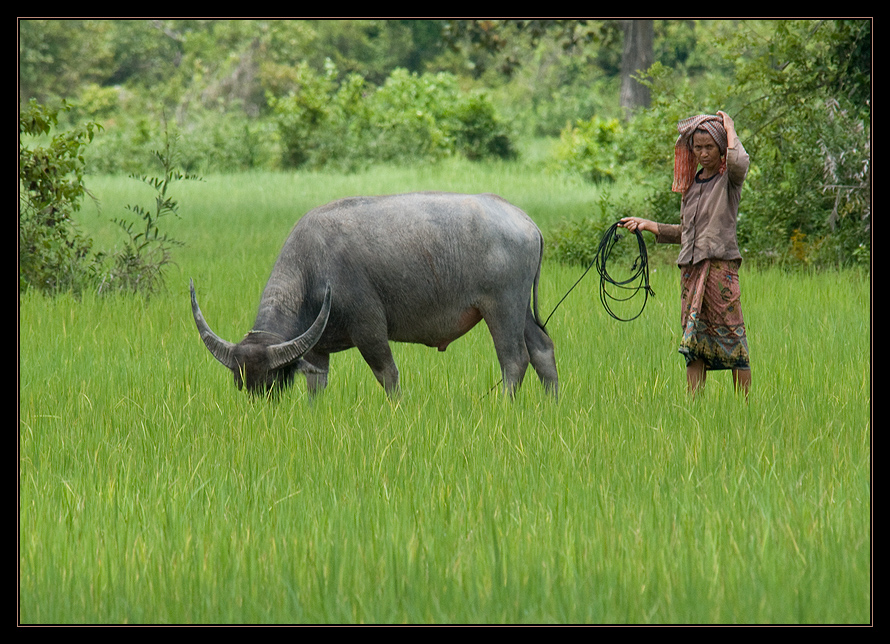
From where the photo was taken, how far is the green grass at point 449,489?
116 inches

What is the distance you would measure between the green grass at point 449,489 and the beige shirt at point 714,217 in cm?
77

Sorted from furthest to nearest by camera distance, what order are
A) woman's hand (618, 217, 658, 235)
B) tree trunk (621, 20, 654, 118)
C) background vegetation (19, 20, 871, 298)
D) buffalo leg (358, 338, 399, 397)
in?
tree trunk (621, 20, 654, 118), background vegetation (19, 20, 871, 298), buffalo leg (358, 338, 399, 397), woman's hand (618, 217, 658, 235)

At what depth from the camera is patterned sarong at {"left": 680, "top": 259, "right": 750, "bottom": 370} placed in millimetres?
5160

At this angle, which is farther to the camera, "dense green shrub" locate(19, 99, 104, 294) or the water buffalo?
"dense green shrub" locate(19, 99, 104, 294)

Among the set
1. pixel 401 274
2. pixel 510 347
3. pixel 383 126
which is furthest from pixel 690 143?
pixel 383 126

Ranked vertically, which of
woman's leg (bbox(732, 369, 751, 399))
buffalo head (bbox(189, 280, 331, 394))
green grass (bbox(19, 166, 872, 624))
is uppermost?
buffalo head (bbox(189, 280, 331, 394))

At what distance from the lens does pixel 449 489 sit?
12.4 ft

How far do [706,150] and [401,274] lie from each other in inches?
69.8

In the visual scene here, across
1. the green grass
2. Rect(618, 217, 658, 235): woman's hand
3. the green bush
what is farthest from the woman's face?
the green bush

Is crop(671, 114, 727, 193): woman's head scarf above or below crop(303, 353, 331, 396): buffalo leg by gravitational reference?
above

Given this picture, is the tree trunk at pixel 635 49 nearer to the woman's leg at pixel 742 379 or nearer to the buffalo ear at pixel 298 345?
the woman's leg at pixel 742 379

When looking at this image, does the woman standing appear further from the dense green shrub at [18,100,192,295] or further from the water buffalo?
the dense green shrub at [18,100,192,295]

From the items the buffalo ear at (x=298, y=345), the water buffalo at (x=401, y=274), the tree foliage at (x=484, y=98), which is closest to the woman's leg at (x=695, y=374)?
the water buffalo at (x=401, y=274)

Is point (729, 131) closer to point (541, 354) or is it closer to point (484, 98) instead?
point (541, 354)
